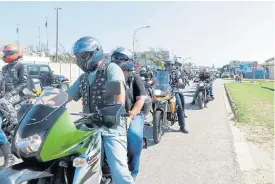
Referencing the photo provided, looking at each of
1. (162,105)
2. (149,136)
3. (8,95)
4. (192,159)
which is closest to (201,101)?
(149,136)

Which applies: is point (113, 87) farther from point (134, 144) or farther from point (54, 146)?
point (134, 144)

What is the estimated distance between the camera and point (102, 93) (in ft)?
9.84

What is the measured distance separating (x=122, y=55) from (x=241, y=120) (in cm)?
533

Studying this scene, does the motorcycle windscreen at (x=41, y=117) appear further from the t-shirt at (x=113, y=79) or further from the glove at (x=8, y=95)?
the glove at (x=8, y=95)

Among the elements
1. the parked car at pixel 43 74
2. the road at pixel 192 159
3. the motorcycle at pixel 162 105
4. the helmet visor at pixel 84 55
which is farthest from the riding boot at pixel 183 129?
the parked car at pixel 43 74

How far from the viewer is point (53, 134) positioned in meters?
2.30

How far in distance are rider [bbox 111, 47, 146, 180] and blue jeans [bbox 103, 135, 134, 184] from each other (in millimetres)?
430

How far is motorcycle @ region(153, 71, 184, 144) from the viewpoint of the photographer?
648 cm

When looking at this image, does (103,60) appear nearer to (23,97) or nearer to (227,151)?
(23,97)

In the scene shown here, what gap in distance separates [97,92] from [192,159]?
2974mm

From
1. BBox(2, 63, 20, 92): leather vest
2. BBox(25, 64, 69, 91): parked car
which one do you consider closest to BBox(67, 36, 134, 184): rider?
BBox(2, 63, 20, 92): leather vest

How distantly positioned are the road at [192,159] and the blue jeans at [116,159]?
5.01ft

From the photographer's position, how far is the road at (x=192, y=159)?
449 cm

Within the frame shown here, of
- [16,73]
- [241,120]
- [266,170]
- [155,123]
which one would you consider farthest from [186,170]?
[241,120]
